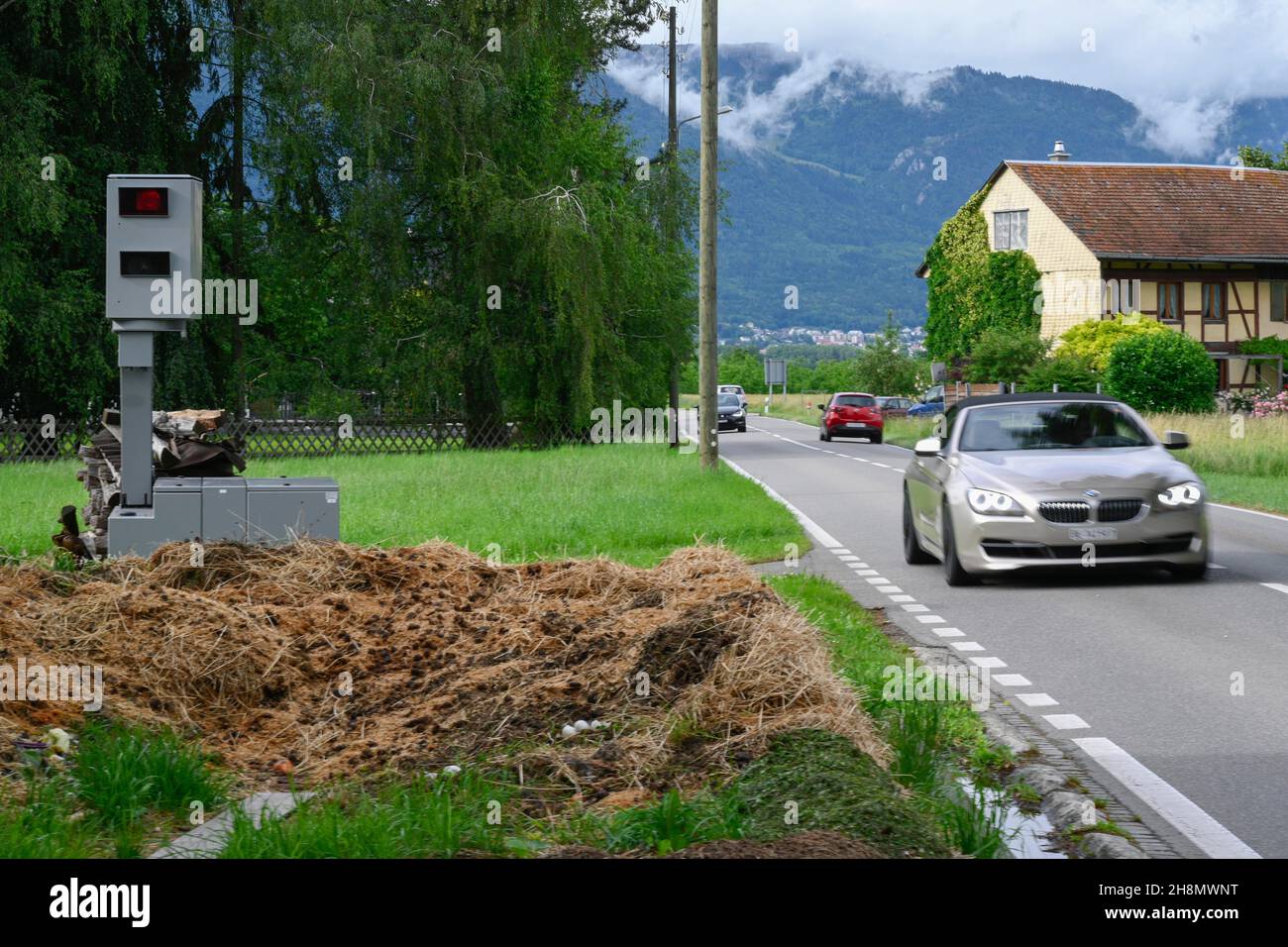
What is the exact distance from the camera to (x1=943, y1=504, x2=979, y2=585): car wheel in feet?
44.2

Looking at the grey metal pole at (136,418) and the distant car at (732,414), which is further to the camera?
the distant car at (732,414)

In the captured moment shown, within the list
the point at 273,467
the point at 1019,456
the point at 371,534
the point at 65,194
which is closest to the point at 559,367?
the point at 273,467

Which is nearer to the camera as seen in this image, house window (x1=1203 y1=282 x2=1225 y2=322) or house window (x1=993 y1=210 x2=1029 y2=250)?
house window (x1=1203 y1=282 x2=1225 y2=322)

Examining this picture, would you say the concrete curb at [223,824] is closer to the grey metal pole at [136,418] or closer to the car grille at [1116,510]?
the grey metal pole at [136,418]

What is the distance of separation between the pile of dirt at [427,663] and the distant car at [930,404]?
58.7 metres

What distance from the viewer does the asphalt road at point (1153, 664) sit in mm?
6410

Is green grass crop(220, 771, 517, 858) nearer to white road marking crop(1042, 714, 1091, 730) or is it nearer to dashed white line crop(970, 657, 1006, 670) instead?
white road marking crop(1042, 714, 1091, 730)

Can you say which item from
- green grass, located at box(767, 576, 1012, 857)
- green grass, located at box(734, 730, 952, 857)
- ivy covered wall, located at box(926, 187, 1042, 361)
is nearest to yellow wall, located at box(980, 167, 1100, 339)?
ivy covered wall, located at box(926, 187, 1042, 361)

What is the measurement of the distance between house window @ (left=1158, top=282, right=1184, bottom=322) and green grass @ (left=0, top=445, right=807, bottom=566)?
35.8 metres

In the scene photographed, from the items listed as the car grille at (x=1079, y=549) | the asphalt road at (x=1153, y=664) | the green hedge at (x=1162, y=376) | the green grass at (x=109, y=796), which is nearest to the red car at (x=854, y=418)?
the green hedge at (x=1162, y=376)

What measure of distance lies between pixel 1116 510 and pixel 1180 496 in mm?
544
